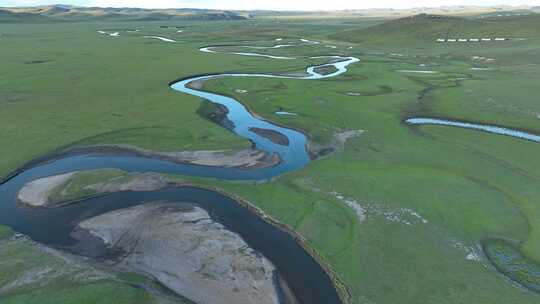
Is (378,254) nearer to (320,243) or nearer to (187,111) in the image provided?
(320,243)

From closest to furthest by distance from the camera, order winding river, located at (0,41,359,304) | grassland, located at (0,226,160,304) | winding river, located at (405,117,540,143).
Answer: grassland, located at (0,226,160,304)
winding river, located at (0,41,359,304)
winding river, located at (405,117,540,143)

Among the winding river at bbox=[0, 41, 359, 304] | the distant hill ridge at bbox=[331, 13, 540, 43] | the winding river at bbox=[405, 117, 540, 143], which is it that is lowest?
the winding river at bbox=[0, 41, 359, 304]

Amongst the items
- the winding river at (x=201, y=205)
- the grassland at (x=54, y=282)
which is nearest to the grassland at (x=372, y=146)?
the winding river at (x=201, y=205)

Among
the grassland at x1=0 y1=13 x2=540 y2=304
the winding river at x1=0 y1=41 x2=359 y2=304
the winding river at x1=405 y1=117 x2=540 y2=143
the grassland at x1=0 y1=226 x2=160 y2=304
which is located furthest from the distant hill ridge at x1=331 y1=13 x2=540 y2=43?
the grassland at x1=0 y1=226 x2=160 y2=304

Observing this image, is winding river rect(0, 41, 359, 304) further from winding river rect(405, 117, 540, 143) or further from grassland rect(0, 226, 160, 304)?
winding river rect(405, 117, 540, 143)

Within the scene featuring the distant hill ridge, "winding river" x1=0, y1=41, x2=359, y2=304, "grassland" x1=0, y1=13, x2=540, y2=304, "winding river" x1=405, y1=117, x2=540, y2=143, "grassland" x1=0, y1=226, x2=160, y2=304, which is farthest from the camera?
the distant hill ridge

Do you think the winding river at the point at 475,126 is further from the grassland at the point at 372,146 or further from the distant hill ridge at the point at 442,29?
the distant hill ridge at the point at 442,29
